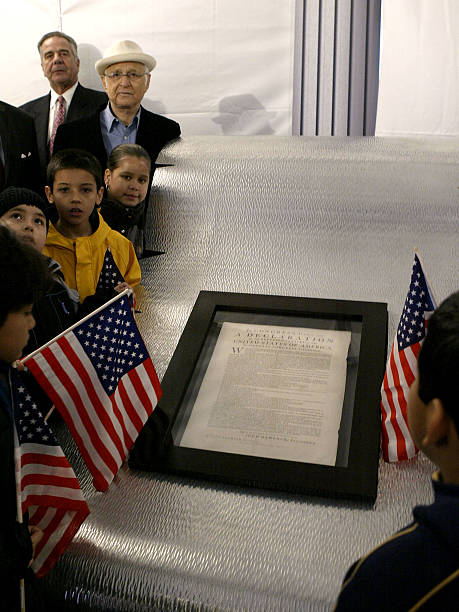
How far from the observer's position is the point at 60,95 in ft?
12.2

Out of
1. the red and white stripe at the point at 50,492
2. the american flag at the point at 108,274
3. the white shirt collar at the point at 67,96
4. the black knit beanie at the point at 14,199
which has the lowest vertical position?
the red and white stripe at the point at 50,492

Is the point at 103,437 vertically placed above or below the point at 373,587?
below

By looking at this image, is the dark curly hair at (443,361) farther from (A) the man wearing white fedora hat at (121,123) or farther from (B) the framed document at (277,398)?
(A) the man wearing white fedora hat at (121,123)

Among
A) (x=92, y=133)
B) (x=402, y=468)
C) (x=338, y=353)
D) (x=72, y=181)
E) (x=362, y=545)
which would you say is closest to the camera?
(x=362, y=545)

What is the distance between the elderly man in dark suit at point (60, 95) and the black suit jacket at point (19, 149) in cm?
54

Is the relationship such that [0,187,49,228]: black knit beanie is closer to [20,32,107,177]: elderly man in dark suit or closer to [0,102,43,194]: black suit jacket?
[0,102,43,194]: black suit jacket

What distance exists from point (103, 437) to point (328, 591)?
60 centimetres

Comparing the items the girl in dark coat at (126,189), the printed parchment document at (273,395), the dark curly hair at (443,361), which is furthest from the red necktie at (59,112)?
the dark curly hair at (443,361)

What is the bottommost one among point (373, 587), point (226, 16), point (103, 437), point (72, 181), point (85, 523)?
point (85, 523)

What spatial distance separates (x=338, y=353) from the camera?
1.93 m

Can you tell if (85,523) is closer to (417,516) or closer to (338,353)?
(338,353)

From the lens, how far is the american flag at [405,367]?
5.54ft

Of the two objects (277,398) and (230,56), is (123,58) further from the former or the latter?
(277,398)

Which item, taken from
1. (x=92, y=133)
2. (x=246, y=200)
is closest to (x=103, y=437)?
(x=246, y=200)
